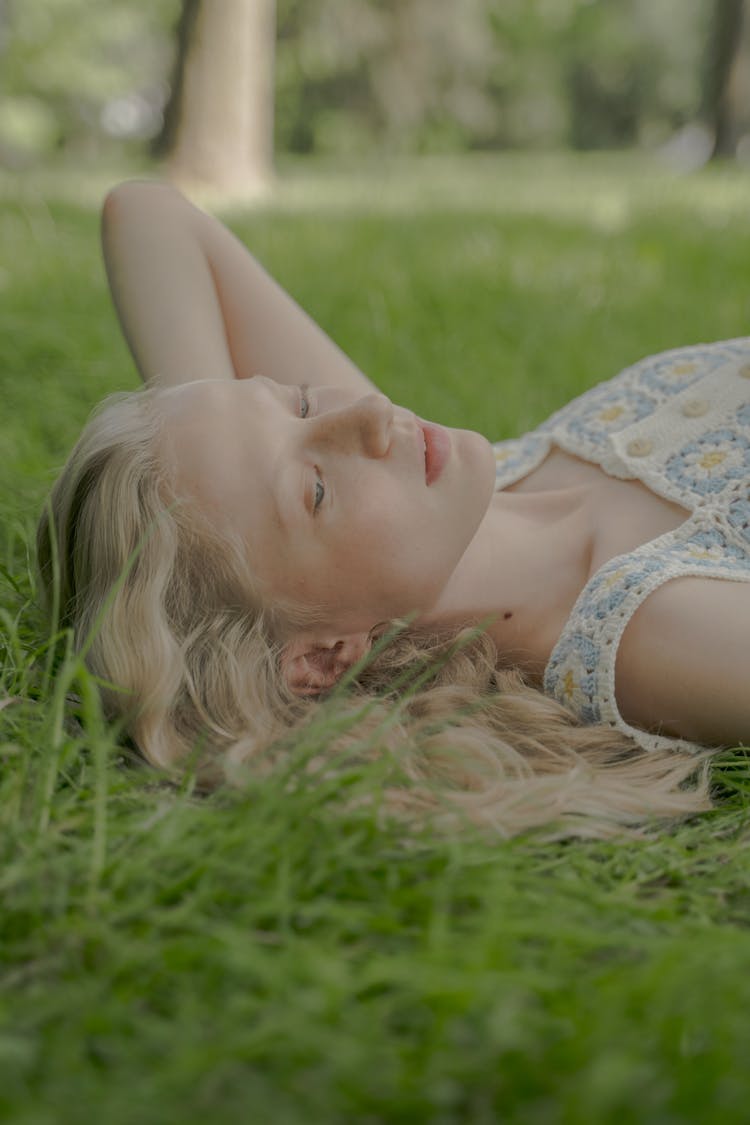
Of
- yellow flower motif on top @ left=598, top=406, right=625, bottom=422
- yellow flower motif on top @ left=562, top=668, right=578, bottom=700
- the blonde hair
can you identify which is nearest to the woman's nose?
the blonde hair

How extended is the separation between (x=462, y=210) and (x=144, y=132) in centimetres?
2522

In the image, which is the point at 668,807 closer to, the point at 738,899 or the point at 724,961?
the point at 738,899

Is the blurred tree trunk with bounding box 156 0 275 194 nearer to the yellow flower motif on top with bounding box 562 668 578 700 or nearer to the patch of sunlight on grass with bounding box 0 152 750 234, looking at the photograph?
the patch of sunlight on grass with bounding box 0 152 750 234

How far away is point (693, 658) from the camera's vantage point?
181 cm

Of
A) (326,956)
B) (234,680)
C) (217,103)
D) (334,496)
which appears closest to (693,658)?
(334,496)

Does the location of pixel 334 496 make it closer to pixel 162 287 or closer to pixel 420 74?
pixel 162 287

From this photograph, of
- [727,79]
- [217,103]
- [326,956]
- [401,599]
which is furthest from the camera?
[727,79]

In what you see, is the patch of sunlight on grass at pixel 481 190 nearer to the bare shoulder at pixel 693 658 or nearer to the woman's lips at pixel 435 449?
the woman's lips at pixel 435 449

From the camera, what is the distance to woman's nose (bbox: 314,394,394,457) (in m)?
1.85

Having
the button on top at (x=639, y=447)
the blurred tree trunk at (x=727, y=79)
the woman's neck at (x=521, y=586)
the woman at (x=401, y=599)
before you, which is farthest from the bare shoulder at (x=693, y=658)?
the blurred tree trunk at (x=727, y=79)

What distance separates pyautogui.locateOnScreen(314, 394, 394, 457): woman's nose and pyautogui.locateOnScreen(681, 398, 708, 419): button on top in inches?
28.8

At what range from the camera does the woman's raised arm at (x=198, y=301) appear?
8.57ft

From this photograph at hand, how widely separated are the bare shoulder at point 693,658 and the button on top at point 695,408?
53 cm

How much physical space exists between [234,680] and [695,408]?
1073 mm
